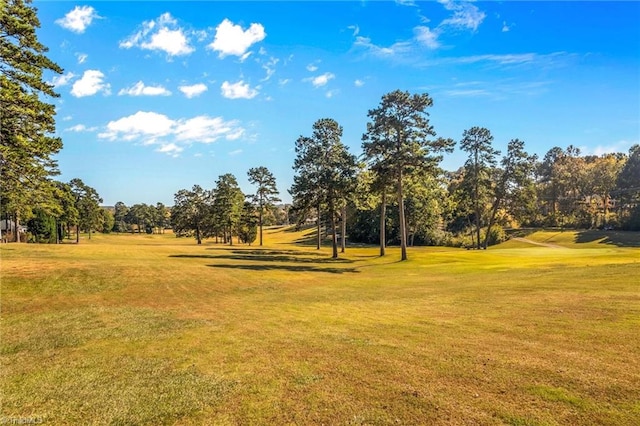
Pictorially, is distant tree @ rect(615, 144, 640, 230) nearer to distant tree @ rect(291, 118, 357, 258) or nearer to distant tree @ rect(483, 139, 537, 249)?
distant tree @ rect(483, 139, 537, 249)

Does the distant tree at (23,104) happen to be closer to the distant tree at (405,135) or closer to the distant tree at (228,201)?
the distant tree at (405,135)

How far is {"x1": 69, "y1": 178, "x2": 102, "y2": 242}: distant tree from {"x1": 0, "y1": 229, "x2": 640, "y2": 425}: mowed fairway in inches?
3046

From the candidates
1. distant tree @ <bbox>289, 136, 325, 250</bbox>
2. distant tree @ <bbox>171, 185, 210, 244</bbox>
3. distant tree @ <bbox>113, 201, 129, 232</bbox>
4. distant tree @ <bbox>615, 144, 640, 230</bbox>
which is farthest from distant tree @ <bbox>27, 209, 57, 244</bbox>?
distant tree @ <bbox>615, 144, 640, 230</bbox>

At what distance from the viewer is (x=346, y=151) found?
47469 mm

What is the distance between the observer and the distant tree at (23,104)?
56.2 ft

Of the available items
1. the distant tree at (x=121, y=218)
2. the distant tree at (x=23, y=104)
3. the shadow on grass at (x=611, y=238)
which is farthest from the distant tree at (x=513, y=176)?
the distant tree at (x=121, y=218)

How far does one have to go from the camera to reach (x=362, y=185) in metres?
47.8

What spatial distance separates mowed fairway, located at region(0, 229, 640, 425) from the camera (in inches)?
262

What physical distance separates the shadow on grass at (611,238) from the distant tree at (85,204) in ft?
333

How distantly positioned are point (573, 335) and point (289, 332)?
307 inches

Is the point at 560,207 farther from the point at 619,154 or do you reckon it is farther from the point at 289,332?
the point at 289,332

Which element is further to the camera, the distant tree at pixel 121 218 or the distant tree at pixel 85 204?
the distant tree at pixel 121 218

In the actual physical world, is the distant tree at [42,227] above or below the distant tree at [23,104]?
below

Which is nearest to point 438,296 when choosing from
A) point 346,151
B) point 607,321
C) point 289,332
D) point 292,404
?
point 607,321
